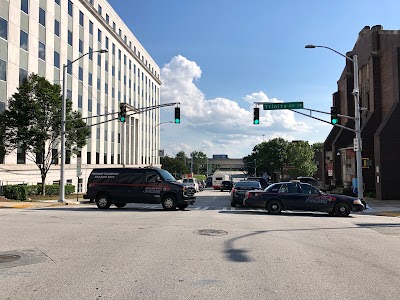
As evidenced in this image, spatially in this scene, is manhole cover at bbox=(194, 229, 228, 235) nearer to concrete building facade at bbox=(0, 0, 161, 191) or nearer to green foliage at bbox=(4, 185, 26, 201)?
concrete building facade at bbox=(0, 0, 161, 191)

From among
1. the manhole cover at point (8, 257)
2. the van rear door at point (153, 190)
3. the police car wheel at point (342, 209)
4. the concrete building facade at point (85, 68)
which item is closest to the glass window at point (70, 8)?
the concrete building facade at point (85, 68)

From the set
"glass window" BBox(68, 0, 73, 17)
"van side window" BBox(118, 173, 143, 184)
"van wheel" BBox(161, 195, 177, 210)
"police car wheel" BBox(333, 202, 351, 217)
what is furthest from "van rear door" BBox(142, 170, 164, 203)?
"glass window" BBox(68, 0, 73, 17)

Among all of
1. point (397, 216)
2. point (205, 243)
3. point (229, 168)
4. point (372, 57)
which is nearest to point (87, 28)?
point (372, 57)

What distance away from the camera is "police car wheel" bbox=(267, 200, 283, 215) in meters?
18.8

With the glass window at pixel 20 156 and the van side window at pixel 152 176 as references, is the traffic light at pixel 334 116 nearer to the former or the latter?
the van side window at pixel 152 176

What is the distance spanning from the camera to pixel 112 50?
59625 millimetres

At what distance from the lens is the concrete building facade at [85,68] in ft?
104

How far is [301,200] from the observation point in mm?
18438

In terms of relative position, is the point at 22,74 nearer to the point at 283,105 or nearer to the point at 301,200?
the point at 283,105

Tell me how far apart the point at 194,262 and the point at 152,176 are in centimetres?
Answer: 1257

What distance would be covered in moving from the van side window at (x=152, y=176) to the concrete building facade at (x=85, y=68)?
8936mm

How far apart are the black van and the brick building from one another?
46.4ft

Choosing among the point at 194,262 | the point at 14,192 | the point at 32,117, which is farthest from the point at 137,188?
the point at 32,117

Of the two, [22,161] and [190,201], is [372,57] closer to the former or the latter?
[190,201]
